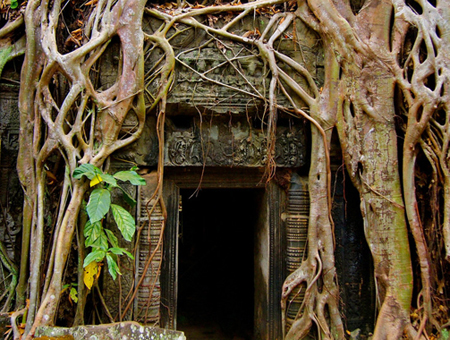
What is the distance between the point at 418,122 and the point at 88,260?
2549mm

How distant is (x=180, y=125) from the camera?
313cm

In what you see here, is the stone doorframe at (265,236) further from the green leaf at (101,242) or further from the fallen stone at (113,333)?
the fallen stone at (113,333)

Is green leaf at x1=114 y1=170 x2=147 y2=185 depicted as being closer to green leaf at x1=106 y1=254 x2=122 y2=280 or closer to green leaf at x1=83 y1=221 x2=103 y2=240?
green leaf at x1=83 y1=221 x2=103 y2=240

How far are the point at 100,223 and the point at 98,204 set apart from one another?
21 centimetres

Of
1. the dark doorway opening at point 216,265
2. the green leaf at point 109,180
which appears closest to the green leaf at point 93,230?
the green leaf at point 109,180

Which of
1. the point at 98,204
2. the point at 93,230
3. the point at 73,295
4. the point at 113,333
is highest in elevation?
the point at 98,204

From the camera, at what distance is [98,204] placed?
247 cm

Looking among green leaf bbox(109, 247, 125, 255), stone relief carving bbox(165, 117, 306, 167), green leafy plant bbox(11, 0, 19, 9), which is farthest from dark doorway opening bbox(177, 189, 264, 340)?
green leafy plant bbox(11, 0, 19, 9)

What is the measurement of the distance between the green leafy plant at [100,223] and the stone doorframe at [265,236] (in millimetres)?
554

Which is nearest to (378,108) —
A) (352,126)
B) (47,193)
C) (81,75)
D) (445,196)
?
(352,126)

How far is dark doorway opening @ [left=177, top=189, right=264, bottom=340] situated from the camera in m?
4.32

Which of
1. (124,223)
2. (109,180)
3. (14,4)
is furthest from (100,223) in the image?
(14,4)

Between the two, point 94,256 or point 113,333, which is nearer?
point 113,333

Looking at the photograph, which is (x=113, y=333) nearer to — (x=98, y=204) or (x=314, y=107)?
(x=98, y=204)
